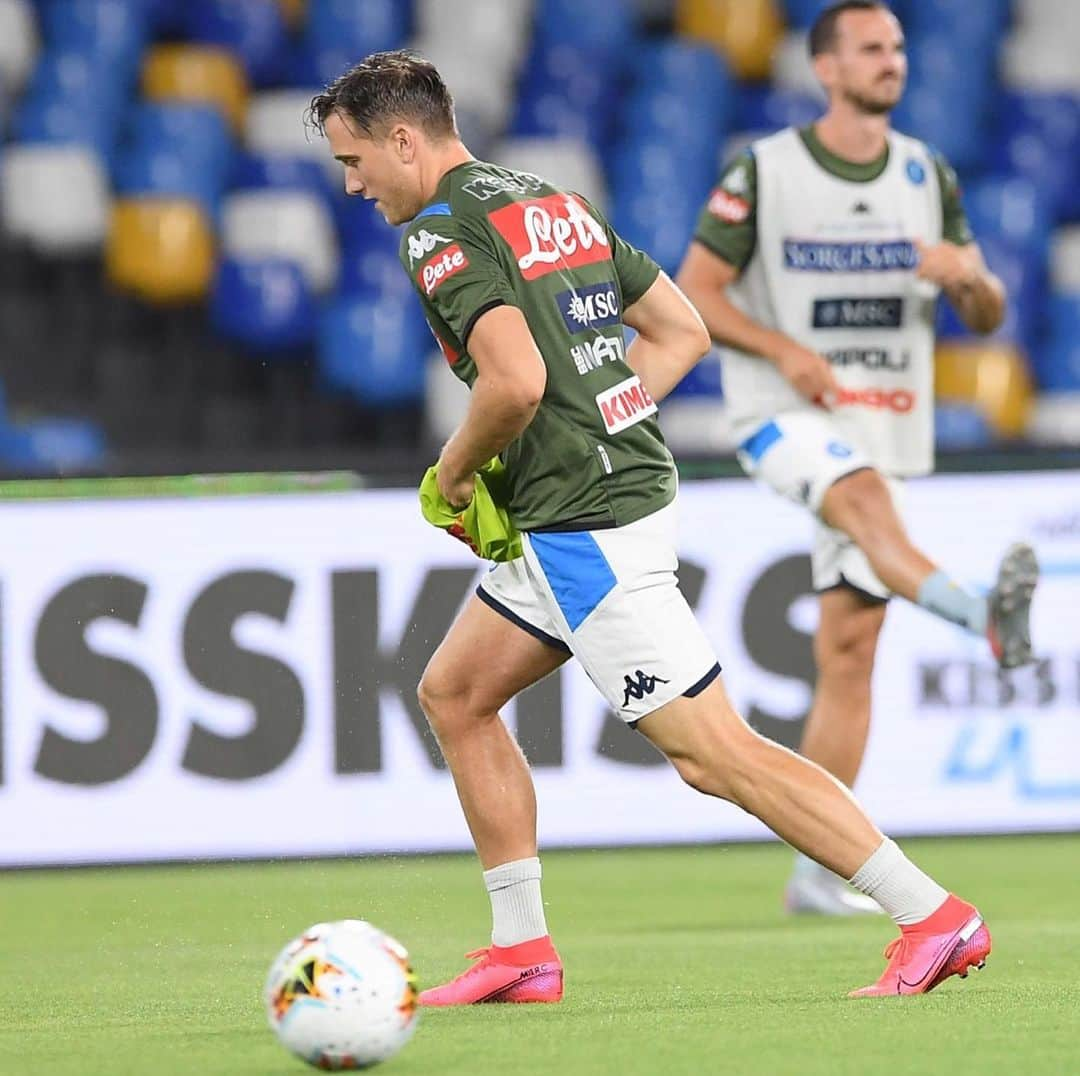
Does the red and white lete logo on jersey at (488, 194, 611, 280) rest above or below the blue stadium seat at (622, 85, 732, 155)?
below

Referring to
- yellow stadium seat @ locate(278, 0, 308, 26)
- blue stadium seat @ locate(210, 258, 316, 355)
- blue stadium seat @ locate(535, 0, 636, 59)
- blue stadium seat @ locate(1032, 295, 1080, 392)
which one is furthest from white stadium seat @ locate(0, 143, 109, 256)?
blue stadium seat @ locate(1032, 295, 1080, 392)

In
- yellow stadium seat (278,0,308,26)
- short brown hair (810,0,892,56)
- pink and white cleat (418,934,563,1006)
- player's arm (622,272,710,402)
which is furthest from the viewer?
yellow stadium seat (278,0,308,26)

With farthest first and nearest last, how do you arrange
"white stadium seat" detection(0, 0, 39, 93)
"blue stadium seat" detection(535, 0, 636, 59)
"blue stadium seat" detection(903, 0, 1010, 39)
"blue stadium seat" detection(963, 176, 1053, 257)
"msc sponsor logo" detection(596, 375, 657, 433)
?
"blue stadium seat" detection(903, 0, 1010, 39) → "blue stadium seat" detection(535, 0, 636, 59) → "blue stadium seat" detection(963, 176, 1053, 257) → "white stadium seat" detection(0, 0, 39, 93) → "msc sponsor logo" detection(596, 375, 657, 433)

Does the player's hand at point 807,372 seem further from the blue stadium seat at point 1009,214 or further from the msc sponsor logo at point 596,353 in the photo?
the blue stadium seat at point 1009,214

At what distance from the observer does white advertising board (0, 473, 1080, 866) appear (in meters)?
7.77

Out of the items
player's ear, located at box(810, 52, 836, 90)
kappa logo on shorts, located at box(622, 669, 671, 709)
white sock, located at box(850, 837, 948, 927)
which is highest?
player's ear, located at box(810, 52, 836, 90)

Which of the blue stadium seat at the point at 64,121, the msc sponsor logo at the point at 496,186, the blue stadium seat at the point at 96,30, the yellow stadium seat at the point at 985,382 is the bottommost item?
the yellow stadium seat at the point at 985,382

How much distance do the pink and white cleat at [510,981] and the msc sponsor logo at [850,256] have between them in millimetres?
2715

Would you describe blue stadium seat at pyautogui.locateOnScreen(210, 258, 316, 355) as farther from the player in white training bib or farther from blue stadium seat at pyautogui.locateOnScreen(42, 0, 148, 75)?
the player in white training bib

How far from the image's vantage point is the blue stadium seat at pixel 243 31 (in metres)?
11.9

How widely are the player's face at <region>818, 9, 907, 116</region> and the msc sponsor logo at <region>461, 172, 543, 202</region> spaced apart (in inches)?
96.8

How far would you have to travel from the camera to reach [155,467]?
7.97 m

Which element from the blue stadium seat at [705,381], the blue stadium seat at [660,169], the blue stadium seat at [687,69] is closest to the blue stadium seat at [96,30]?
the blue stadium seat at [660,169]

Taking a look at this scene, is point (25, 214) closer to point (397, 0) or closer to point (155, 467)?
point (397, 0)
